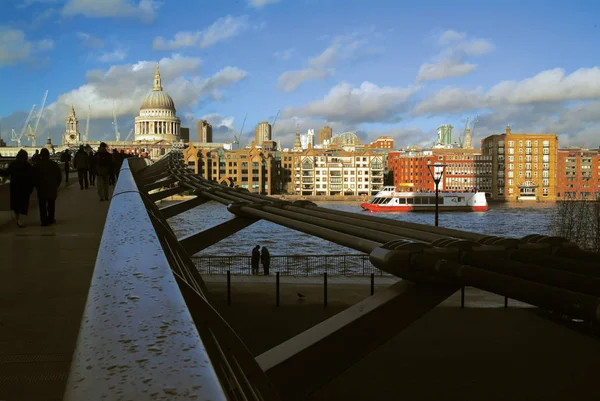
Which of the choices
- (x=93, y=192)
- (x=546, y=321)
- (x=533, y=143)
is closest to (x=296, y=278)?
(x=93, y=192)

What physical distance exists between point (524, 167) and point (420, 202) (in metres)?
54.8

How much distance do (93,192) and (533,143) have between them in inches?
4972

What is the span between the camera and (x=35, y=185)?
8836 millimetres

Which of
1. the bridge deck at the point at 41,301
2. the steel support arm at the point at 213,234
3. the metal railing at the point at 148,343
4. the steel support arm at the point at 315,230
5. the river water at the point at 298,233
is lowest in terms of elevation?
the river water at the point at 298,233

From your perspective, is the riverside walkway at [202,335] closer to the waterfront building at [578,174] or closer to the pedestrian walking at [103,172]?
the pedestrian walking at [103,172]

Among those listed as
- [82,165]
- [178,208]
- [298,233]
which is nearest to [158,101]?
[298,233]

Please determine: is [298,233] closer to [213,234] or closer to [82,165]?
[82,165]

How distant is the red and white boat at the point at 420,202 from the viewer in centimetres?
8038

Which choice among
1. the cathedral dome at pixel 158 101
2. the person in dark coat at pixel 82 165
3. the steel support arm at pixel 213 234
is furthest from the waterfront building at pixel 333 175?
the steel support arm at pixel 213 234

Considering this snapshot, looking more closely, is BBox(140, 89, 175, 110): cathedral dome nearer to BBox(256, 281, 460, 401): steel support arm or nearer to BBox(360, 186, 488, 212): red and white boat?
BBox(360, 186, 488, 212): red and white boat

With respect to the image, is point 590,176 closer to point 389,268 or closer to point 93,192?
point 93,192

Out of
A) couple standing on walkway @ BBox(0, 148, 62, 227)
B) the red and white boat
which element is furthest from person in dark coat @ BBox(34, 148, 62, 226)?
the red and white boat

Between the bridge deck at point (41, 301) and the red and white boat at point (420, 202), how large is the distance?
239 ft

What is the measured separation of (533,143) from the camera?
131 meters
